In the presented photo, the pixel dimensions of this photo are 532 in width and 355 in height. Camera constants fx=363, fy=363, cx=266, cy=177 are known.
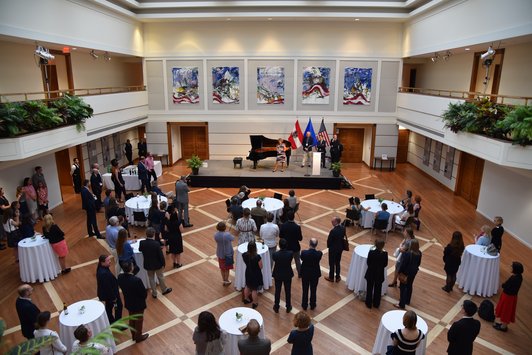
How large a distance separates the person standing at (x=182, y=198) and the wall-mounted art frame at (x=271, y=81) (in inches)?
378

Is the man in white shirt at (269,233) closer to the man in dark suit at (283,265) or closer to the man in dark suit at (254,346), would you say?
the man in dark suit at (283,265)

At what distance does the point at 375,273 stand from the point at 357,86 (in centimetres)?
1405

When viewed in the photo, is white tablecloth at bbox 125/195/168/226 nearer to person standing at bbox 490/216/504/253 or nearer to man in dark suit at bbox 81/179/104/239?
man in dark suit at bbox 81/179/104/239

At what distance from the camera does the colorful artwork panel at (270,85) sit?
755 inches

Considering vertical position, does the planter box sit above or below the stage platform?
above

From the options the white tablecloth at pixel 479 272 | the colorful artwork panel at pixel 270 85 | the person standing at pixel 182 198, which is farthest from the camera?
the colorful artwork panel at pixel 270 85

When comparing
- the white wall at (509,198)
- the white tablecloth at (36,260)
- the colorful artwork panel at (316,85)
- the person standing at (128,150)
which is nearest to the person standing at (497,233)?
the white wall at (509,198)

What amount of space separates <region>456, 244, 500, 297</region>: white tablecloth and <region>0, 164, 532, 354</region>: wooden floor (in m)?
0.24

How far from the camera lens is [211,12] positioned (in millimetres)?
17500

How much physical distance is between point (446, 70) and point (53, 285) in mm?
17857

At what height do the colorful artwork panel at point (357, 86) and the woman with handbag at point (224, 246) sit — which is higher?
the colorful artwork panel at point (357, 86)

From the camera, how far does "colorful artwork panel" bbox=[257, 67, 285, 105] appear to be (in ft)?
63.0

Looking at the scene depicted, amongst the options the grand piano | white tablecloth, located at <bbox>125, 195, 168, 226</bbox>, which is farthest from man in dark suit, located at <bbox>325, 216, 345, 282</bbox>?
the grand piano

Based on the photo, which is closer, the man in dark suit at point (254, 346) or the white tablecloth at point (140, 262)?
the man in dark suit at point (254, 346)
